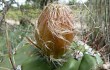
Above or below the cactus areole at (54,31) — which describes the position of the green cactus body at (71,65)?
below

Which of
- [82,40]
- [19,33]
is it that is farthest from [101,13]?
[82,40]

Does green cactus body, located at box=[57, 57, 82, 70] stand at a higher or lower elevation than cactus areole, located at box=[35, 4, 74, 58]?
lower

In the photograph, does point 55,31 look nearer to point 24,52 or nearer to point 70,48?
point 70,48

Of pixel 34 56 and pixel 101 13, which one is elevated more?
pixel 34 56

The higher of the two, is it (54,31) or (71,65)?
(54,31)

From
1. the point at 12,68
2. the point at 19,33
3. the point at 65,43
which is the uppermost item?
the point at 65,43

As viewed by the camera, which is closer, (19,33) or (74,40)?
(74,40)

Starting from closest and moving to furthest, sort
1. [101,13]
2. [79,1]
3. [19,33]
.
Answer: [79,1] → [101,13] → [19,33]

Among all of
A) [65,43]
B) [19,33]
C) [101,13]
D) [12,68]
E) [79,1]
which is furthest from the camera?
[19,33]
